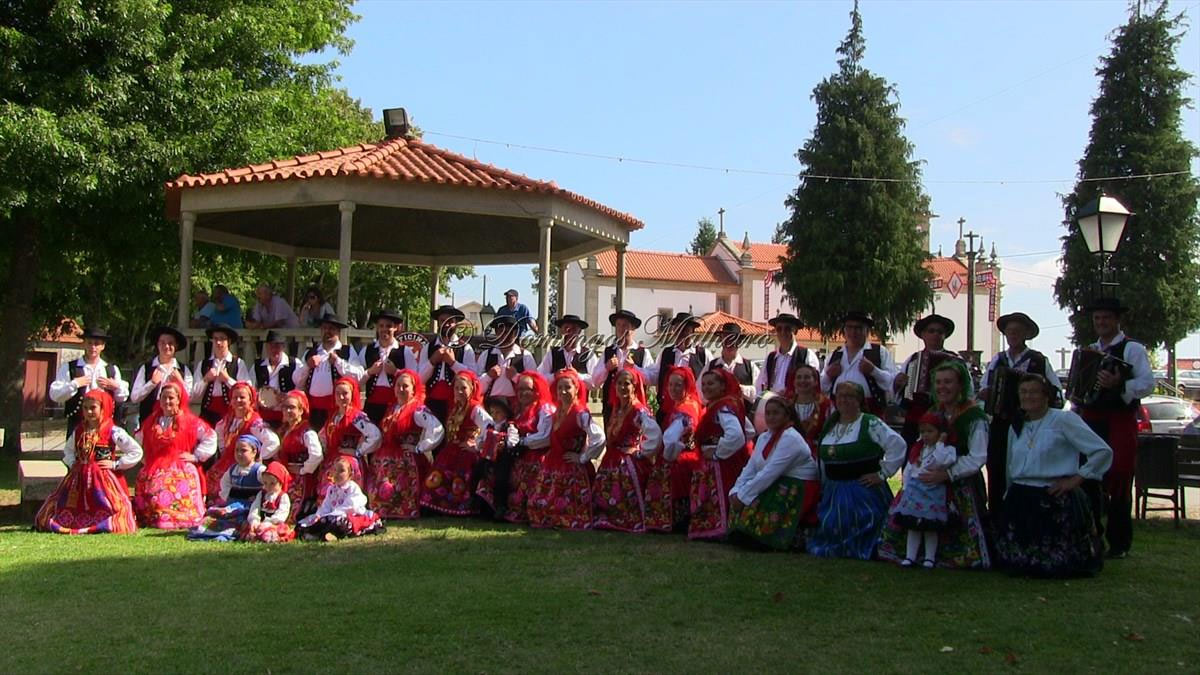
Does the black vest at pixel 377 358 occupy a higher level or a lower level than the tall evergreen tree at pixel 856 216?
lower

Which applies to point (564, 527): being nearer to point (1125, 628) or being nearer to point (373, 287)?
point (1125, 628)

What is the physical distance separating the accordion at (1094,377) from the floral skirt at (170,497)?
287 inches

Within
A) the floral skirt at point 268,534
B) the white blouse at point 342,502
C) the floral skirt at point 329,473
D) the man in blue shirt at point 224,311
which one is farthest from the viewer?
the man in blue shirt at point 224,311

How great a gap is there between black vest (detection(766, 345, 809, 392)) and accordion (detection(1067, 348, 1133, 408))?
210cm

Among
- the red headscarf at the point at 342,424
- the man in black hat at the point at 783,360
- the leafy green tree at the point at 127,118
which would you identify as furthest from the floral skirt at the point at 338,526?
the leafy green tree at the point at 127,118

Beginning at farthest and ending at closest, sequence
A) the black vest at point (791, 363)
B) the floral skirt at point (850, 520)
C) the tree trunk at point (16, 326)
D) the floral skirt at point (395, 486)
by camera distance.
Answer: the tree trunk at point (16, 326) < the floral skirt at point (395, 486) < the black vest at point (791, 363) < the floral skirt at point (850, 520)

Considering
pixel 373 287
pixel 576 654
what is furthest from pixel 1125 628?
pixel 373 287

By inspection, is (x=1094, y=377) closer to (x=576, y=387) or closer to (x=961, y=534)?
(x=961, y=534)

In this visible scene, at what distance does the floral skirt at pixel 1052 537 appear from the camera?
6.51 m

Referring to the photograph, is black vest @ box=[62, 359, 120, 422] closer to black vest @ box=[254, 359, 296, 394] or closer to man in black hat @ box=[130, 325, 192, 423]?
man in black hat @ box=[130, 325, 192, 423]

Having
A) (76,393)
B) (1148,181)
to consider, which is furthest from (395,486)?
(1148,181)

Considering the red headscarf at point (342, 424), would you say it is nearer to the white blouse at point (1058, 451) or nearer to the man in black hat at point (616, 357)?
the man in black hat at point (616, 357)

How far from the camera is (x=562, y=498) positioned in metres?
8.74

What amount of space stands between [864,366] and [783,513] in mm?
1505
